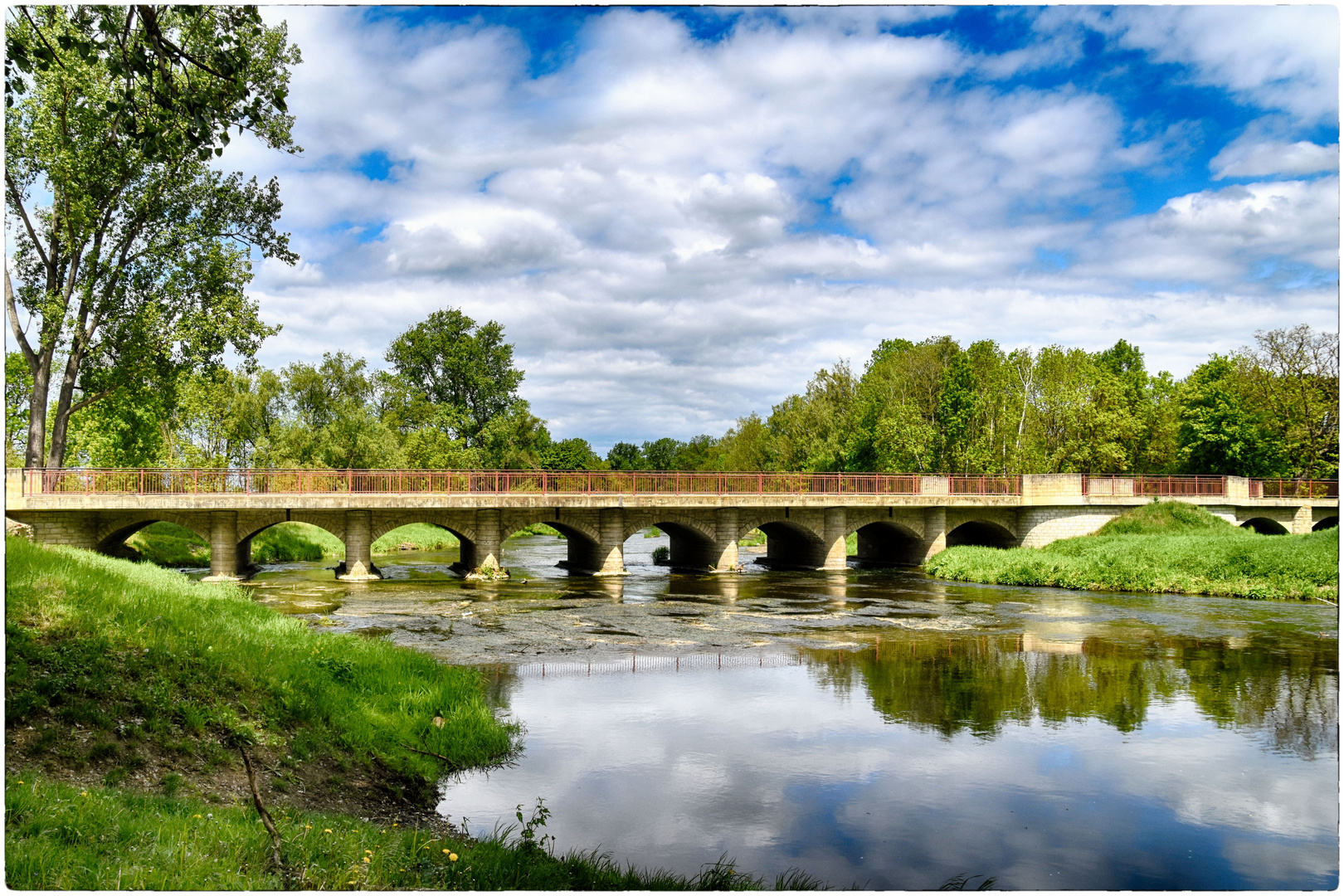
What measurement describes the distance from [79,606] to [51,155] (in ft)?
77.3

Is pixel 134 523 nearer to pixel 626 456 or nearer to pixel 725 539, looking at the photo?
pixel 725 539

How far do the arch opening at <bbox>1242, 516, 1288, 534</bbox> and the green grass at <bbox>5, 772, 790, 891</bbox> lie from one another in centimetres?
4863

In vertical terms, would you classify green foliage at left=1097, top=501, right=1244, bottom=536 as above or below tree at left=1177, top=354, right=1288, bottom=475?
below

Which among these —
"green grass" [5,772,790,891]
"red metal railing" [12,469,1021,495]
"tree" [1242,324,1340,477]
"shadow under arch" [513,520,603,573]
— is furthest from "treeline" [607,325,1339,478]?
"green grass" [5,772,790,891]

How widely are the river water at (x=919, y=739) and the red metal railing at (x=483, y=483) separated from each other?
23.3 feet

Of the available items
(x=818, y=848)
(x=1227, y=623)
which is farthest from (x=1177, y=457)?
(x=818, y=848)

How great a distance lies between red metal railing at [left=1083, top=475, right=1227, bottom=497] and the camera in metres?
41.7

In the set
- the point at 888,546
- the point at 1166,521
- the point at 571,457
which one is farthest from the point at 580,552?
the point at 571,457

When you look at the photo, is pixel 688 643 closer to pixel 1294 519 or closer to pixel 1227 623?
pixel 1227 623

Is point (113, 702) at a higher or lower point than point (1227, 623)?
higher

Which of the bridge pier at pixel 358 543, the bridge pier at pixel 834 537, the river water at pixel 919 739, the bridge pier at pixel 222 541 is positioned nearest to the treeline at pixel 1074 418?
the bridge pier at pixel 834 537

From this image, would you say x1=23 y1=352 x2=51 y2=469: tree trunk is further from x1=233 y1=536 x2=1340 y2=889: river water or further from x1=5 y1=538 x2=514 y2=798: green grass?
x1=5 y1=538 x2=514 y2=798: green grass

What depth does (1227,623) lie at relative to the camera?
942 inches

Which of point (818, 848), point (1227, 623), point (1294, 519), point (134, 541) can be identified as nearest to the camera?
point (818, 848)
